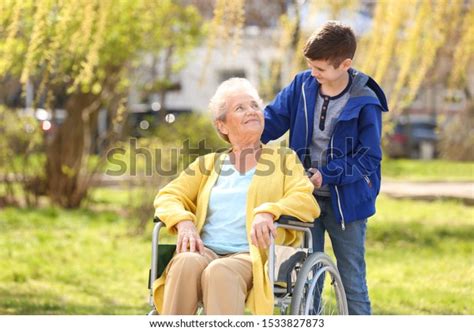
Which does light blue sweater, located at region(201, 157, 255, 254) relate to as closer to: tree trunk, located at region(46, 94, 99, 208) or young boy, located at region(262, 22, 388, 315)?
young boy, located at region(262, 22, 388, 315)

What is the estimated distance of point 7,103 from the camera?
39.4 ft

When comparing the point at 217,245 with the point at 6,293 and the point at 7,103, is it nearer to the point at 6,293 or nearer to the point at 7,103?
the point at 6,293

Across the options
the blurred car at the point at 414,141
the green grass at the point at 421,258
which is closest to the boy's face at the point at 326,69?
the green grass at the point at 421,258

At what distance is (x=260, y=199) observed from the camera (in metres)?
3.84

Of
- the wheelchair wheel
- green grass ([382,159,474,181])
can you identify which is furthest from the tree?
green grass ([382,159,474,181])

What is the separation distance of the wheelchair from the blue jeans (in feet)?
→ 0.52

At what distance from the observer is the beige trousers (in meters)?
3.59

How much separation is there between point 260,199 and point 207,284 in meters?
0.42

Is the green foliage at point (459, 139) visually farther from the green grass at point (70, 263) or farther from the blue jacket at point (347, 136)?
the blue jacket at point (347, 136)

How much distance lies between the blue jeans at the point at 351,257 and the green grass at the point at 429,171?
526 inches

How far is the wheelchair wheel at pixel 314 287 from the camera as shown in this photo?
3633mm

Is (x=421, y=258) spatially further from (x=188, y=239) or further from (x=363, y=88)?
(x=188, y=239)
